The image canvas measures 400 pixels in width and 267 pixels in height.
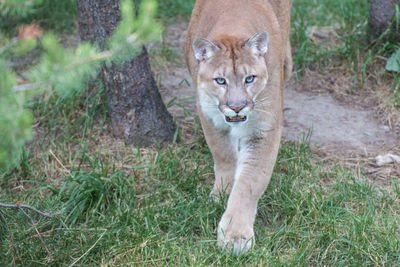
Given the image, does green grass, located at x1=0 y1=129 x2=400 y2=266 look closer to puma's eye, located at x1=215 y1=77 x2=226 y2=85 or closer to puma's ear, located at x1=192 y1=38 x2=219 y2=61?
puma's eye, located at x1=215 y1=77 x2=226 y2=85

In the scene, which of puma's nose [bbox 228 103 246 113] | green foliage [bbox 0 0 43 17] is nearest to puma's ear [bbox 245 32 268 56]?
puma's nose [bbox 228 103 246 113]

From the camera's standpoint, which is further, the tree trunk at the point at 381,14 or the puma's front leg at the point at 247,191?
the tree trunk at the point at 381,14

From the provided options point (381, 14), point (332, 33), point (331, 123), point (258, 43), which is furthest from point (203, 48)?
point (332, 33)

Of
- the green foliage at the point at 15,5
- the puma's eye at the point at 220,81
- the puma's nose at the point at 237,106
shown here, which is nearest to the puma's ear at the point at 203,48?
the puma's eye at the point at 220,81

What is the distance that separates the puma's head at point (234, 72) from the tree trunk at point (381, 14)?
2.36 metres

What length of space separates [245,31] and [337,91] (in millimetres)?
2039

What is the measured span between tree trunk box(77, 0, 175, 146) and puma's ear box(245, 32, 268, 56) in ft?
3.79

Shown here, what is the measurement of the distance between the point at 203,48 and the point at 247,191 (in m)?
1.05

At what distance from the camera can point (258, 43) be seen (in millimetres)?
4055

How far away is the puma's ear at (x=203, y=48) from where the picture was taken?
159 inches

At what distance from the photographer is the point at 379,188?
4434 millimetres

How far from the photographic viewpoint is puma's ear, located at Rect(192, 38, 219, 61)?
404 centimetres

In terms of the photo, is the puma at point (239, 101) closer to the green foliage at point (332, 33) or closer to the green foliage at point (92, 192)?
the green foliage at point (92, 192)

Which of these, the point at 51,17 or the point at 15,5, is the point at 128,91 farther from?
the point at 51,17
